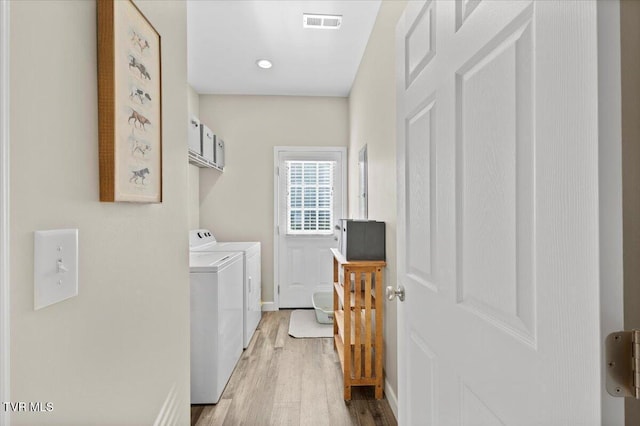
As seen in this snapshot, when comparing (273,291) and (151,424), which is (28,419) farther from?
(273,291)

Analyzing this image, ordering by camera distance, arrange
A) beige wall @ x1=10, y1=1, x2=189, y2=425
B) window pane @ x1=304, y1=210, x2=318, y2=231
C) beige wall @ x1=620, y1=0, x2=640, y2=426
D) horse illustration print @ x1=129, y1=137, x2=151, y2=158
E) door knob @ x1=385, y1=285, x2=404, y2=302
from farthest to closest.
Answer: window pane @ x1=304, y1=210, x2=318, y2=231 < door knob @ x1=385, y1=285, x2=404, y2=302 < horse illustration print @ x1=129, y1=137, x2=151, y2=158 < beige wall @ x1=10, y1=1, x2=189, y2=425 < beige wall @ x1=620, y1=0, x2=640, y2=426

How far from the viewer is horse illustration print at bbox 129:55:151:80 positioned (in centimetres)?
89

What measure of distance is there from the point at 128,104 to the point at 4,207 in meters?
0.44

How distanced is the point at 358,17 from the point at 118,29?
2.23 metres

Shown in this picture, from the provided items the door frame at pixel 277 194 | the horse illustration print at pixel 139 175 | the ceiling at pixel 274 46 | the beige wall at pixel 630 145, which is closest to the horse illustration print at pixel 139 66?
the horse illustration print at pixel 139 175

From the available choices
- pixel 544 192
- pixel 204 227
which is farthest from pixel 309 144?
pixel 544 192

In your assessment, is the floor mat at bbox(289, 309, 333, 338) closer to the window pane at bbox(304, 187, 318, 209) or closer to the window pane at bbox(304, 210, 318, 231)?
the window pane at bbox(304, 210, 318, 231)

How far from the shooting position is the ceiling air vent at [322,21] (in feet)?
8.58

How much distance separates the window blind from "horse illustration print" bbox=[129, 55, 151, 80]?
3.42 metres

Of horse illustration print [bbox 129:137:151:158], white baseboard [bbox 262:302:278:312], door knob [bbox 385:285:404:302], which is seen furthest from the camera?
white baseboard [bbox 262:302:278:312]

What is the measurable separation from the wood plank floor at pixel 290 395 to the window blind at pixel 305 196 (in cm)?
164

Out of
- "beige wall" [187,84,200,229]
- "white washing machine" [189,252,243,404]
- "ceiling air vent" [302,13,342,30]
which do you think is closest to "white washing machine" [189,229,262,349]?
"beige wall" [187,84,200,229]

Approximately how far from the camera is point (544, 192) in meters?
0.56

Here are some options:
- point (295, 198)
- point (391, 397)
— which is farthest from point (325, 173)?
point (391, 397)
